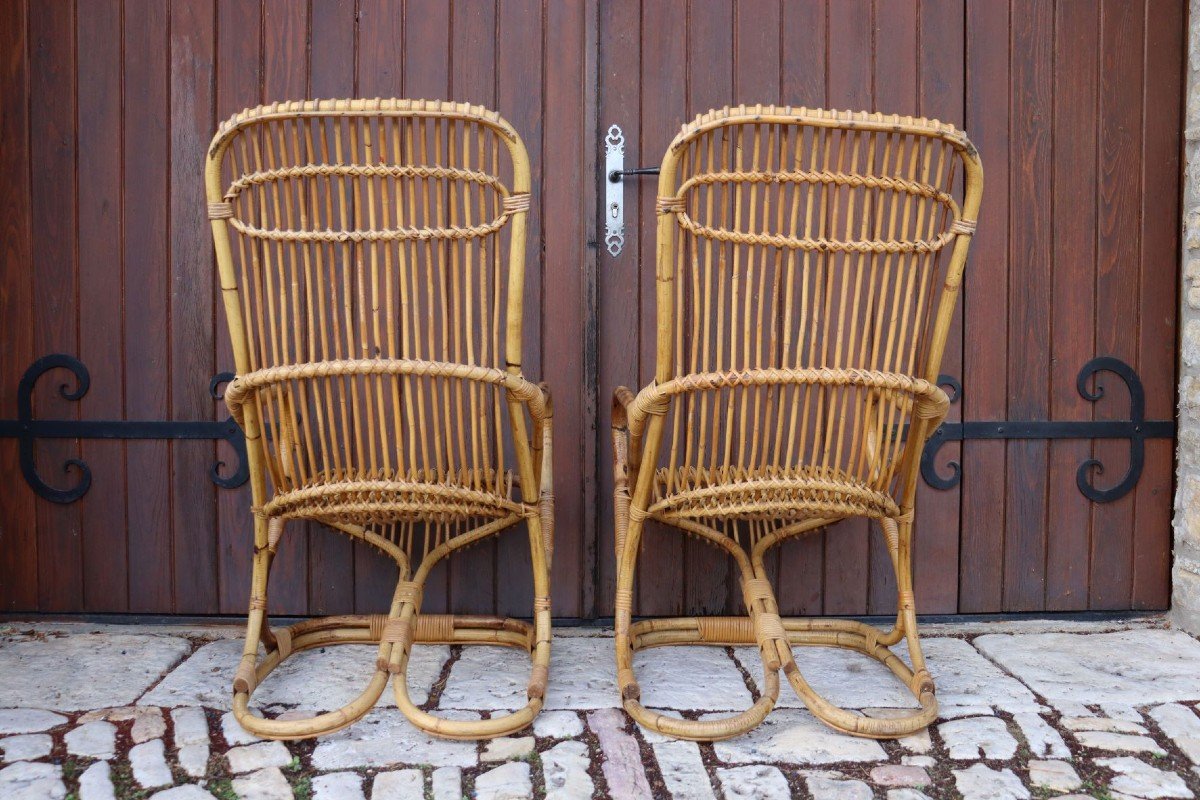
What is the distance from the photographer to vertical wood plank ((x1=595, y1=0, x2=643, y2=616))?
2.33 m

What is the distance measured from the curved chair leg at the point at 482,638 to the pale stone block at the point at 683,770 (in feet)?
0.80

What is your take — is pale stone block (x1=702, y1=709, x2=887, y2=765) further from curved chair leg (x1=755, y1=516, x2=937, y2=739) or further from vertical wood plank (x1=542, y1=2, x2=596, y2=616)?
vertical wood plank (x1=542, y1=2, x2=596, y2=616)

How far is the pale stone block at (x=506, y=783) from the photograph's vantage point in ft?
4.99

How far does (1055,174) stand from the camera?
2.39 m

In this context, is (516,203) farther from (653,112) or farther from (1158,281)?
(1158,281)

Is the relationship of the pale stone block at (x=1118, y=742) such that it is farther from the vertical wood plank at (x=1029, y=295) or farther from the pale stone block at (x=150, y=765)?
the pale stone block at (x=150, y=765)

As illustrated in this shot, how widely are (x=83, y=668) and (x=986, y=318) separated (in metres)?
2.20

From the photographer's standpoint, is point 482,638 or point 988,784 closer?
point 988,784

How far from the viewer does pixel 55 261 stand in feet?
7.72

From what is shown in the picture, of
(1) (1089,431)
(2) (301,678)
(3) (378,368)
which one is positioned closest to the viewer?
(3) (378,368)

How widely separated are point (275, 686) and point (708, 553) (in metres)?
1.03

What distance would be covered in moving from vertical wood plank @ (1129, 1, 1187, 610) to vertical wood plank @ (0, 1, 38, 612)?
271 cm

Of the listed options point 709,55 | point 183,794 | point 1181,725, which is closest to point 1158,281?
point 1181,725

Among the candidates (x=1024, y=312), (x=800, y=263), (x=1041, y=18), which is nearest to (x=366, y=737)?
(x=800, y=263)
